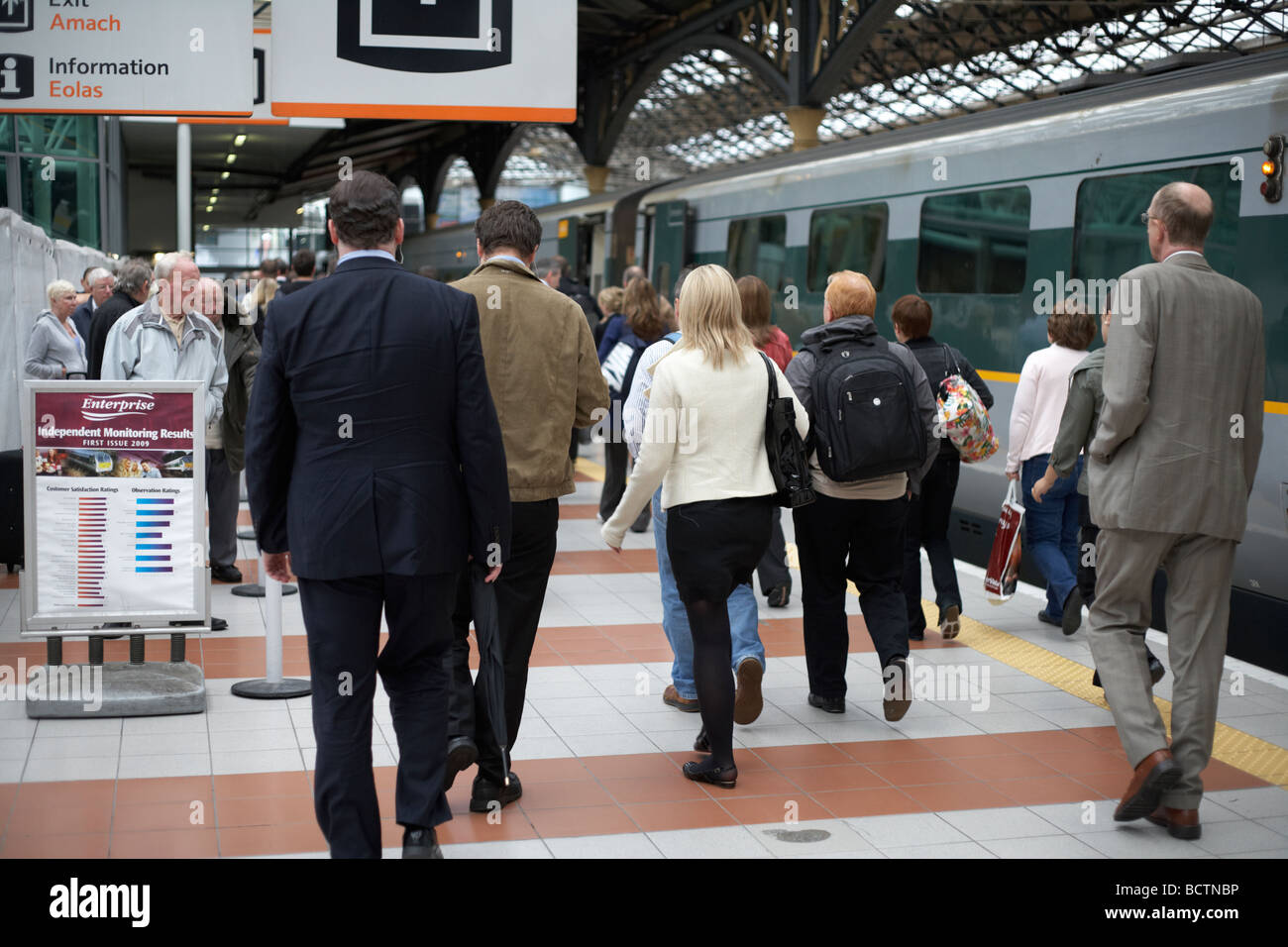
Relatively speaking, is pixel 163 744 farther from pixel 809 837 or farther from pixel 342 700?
pixel 809 837

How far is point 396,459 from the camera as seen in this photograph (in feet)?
11.5

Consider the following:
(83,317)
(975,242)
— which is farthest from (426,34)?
(83,317)

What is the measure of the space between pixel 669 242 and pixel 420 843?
13.2 m

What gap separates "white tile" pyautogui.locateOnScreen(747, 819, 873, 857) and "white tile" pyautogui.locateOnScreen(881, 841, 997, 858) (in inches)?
3.6

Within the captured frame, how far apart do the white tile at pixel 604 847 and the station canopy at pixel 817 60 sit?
55.4 feet

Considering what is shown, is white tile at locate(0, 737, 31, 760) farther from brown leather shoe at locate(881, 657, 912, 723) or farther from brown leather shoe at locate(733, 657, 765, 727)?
brown leather shoe at locate(881, 657, 912, 723)

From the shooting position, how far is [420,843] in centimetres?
377

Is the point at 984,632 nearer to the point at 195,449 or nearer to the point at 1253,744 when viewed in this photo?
the point at 1253,744

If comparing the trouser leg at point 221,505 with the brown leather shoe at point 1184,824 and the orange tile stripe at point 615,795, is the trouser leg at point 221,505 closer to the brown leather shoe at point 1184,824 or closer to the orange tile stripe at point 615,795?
the orange tile stripe at point 615,795

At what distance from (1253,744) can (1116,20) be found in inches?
1120

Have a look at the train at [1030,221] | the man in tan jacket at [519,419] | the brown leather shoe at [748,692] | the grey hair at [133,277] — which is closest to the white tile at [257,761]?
the man in tan jacket at [519,419]

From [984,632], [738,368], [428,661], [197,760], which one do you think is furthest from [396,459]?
[984,632]

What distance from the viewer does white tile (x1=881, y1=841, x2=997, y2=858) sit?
166 inches

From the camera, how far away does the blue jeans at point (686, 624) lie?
550cm
